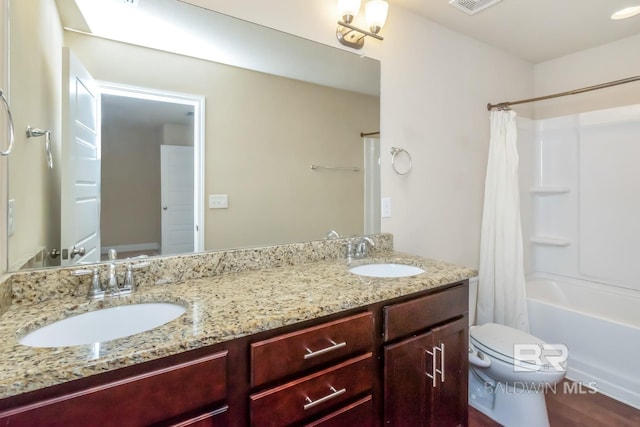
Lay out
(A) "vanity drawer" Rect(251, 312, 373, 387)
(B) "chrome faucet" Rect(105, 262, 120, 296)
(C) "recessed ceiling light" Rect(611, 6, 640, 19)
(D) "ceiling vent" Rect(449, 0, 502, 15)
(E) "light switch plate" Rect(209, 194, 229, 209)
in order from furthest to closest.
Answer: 1. (C) "recessed ceiling light" Rect(611, 6, 640, 19)
2. (D) "ceiling vent" Rect(449, 0, 502, 15)
3. (E) "light switch plate" Rect(209, 194, 229, 209)
4. (B) "chrome faucet" Rect(105, 262, 120, 296)
5. (A) "vanity drawer" Rect(251, 312, 373, 387)

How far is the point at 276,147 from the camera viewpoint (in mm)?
1659

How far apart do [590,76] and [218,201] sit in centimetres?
295

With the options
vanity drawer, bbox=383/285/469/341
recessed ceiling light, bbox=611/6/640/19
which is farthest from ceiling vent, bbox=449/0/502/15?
vanity drawer, bbox=383/285/469/341

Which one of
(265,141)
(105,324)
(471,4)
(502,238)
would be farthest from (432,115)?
(105,324)

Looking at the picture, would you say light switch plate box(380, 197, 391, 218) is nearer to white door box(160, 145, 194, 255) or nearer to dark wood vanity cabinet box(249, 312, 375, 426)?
dark wood vanity cabinet box(249, 312, 375, 426)

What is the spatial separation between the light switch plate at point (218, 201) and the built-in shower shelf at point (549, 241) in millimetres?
2656

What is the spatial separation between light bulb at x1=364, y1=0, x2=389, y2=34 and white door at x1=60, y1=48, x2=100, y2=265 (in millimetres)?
1303

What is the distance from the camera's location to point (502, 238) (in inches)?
94.3

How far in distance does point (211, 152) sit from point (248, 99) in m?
0.31

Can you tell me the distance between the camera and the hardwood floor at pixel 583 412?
5.98 feet

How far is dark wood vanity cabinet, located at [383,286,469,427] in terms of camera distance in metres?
1.22

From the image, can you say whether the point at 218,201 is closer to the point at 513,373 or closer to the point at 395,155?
the point at 395,155

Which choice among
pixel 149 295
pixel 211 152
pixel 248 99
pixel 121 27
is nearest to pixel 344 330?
pixel 149 295

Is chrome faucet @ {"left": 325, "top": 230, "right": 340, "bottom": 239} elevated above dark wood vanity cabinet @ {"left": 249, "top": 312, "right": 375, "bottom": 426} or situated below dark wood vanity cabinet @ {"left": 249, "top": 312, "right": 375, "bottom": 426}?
above
